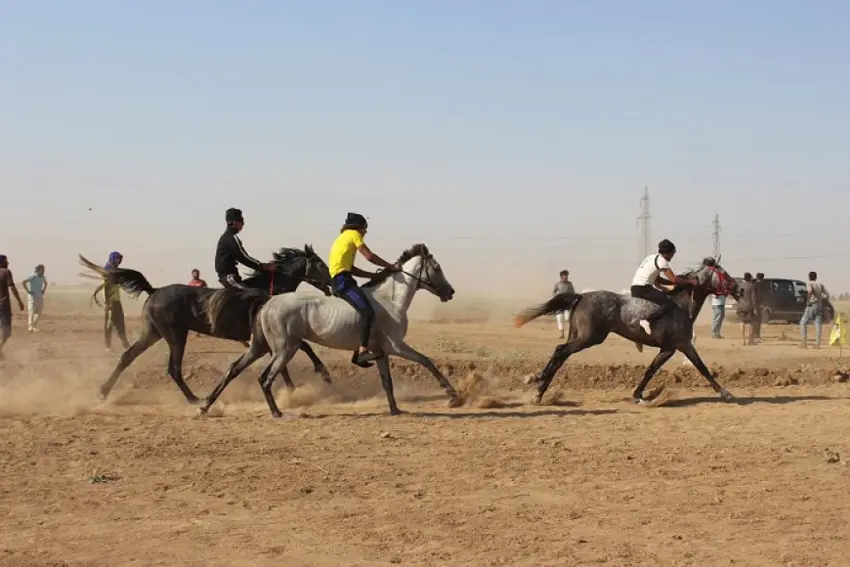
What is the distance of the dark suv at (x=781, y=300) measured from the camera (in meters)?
32.0

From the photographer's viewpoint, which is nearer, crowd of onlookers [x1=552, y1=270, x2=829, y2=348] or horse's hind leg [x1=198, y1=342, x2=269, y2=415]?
horse's hind leg [x1=198, y1=342, x2=269, y2=415]

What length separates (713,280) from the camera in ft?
43.7

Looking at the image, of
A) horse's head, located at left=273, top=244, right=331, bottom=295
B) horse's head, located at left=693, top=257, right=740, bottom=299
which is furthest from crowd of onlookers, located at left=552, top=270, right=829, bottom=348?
horse's head, located at left=273, top=244, right=331, bottom=295

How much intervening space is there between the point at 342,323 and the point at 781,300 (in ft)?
78.2

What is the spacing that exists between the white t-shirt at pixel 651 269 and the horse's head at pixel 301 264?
158 inches

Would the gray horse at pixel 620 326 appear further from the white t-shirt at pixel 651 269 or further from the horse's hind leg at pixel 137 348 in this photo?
the horse's hind leg at pixel 137 348

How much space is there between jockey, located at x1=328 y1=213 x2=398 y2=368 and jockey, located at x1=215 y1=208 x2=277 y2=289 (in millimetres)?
1652

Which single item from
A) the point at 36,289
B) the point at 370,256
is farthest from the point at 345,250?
the point at 36,289

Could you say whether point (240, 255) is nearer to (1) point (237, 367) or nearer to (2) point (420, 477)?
(1) point (237, 367)

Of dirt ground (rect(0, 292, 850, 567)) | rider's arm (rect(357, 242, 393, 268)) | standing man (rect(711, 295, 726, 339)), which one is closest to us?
dirt ground (rect(0, 292, 850, 567))

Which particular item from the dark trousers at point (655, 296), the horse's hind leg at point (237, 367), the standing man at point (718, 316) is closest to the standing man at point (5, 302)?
the horse's hind leg at point (237, 367)

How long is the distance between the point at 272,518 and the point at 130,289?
6903 millimetres

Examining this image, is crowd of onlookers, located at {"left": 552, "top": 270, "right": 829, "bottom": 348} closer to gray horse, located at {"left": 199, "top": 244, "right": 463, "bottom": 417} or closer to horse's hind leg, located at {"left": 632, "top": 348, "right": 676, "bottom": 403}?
horse's hind leg, located at {"left": 632, "top": 348, "right": 676, "bottom": 403}

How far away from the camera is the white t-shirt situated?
42.0 feet
